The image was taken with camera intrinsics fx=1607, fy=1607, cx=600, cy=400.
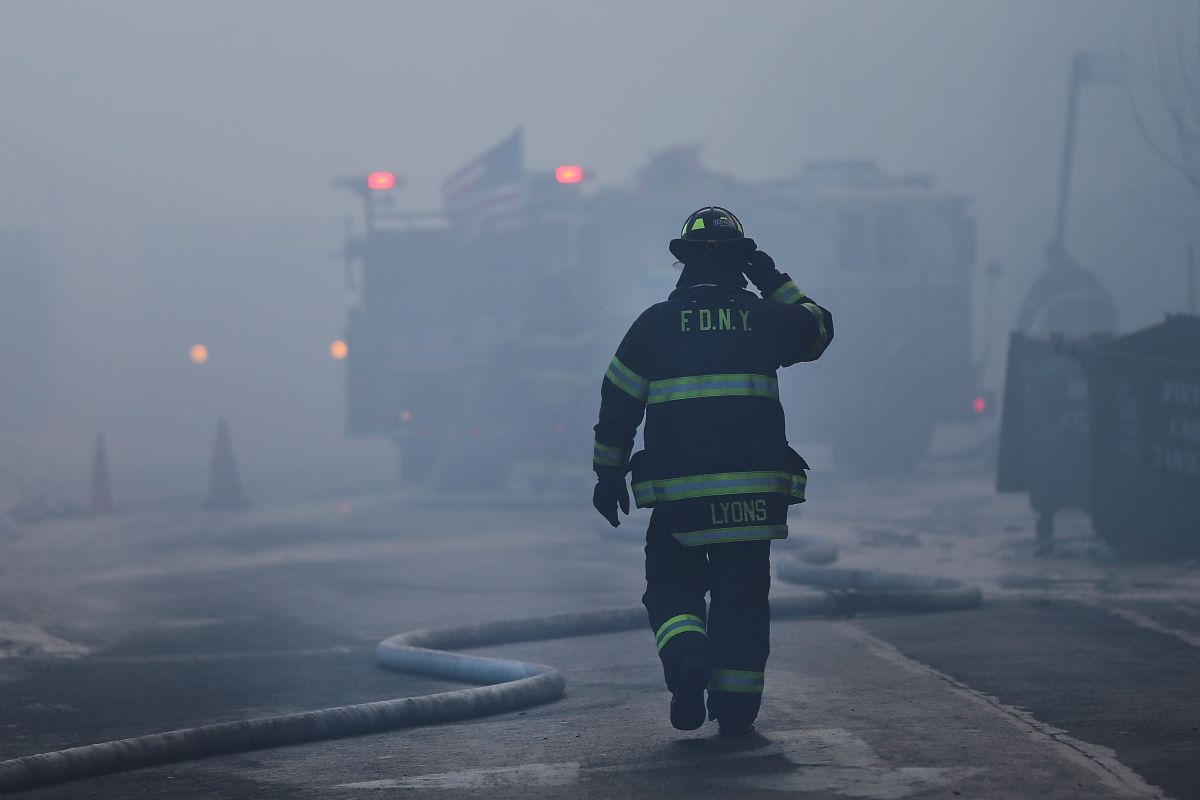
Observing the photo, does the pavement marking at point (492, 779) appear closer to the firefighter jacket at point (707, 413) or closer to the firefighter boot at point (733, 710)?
the firefighter boot at point (733, 710)

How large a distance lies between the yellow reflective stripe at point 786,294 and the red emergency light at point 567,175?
14.6 m

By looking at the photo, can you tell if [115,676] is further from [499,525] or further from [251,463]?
[251,463]

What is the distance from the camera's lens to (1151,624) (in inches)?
280

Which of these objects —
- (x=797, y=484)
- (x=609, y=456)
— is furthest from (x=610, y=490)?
(x=797, y=484)

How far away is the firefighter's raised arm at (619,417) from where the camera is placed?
4.54m

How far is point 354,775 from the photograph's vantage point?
170 inches

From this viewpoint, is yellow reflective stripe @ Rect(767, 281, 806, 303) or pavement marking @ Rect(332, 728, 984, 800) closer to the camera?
pavement marking @ Rect(332, 728, 984, 800)

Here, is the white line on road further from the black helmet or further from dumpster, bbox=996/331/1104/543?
dumpster, bbox=996/331/1104/543

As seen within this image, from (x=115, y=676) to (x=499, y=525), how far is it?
7.74m

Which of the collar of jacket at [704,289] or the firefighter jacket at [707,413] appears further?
the collar of jacket at [704,289]

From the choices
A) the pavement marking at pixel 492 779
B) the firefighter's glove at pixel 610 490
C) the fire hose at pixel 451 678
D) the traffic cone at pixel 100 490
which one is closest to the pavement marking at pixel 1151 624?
the fire hose at pixel 451 678

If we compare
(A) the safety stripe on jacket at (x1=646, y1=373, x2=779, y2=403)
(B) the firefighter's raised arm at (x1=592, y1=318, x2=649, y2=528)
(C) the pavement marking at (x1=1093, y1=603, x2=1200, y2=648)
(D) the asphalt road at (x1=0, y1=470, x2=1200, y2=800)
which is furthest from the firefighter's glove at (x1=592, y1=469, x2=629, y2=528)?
(C) the pavement marking at (x1=1093, y1=603, x2=1200, y2=648)

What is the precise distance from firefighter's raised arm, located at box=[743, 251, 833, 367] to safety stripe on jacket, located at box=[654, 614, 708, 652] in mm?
792

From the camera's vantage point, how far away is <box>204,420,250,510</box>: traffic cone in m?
16.7
